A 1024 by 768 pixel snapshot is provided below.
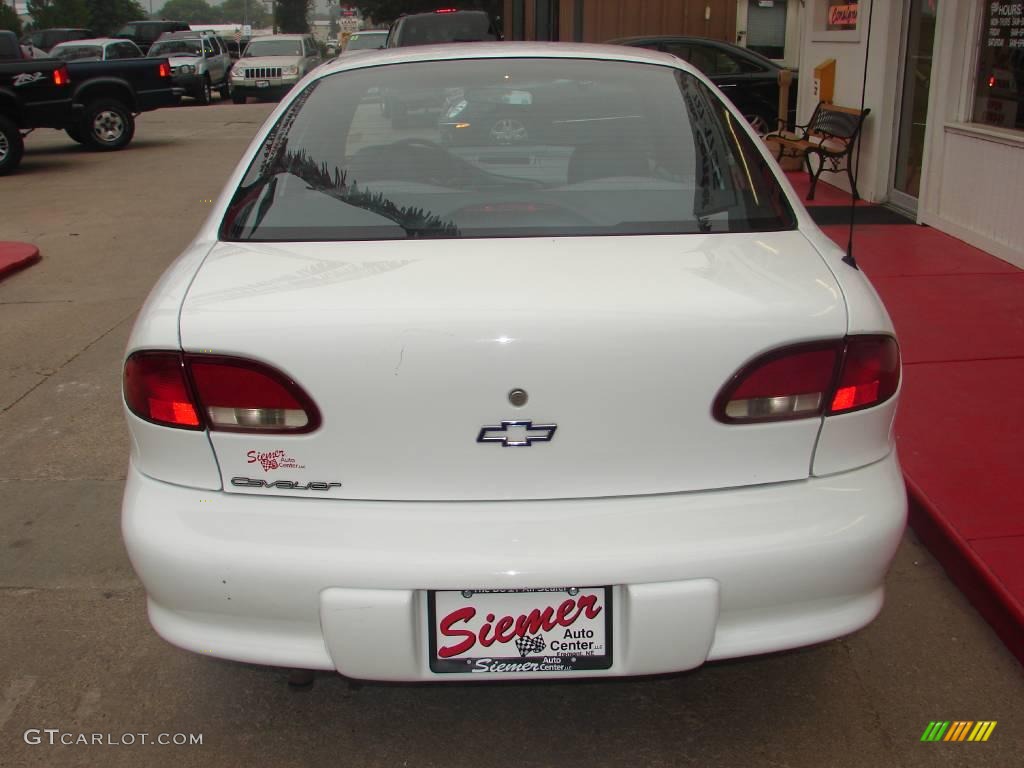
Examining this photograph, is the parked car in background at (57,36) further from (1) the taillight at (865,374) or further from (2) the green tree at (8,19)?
(1) the taillight at (865,374)

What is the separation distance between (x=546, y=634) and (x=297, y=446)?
25.8 inches

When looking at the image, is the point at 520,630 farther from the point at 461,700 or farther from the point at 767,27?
the point at 767,27

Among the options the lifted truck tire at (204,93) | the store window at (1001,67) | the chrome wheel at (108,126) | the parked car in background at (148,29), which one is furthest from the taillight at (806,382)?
the parked car in background at (148,29)

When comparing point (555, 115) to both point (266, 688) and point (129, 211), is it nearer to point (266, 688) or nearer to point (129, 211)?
point (266, 688)

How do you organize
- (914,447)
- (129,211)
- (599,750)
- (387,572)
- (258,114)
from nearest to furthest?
(387,572), (599,750), (914,447), (129,211), (258,114)

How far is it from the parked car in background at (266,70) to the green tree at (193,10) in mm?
95824

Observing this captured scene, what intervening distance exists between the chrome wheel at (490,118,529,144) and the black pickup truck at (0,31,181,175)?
1231 cm

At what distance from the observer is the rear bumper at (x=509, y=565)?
2.14 m

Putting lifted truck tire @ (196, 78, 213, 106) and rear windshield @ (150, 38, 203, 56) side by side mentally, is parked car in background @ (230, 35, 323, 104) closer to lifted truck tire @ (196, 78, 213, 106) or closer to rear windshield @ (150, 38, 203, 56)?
lifted truck tire @ (196, 78, 213, 106)

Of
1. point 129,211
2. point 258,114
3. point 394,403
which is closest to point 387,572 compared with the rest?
point 394,403

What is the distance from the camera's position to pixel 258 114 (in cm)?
2258

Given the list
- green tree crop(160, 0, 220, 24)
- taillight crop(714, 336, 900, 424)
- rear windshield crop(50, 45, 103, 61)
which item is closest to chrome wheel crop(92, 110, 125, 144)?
rear windshield crop(50, 45, 103, 61)

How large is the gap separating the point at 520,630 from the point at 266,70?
2646cm

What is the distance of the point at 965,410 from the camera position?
4.46m
